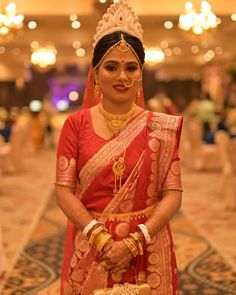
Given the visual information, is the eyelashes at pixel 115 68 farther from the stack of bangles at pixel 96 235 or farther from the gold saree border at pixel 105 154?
the stack of bangles at pixel 96 235

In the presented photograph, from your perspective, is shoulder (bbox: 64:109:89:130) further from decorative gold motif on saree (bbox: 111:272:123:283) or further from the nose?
decorative gold motif on saree (bbox: 111:272:123:283)

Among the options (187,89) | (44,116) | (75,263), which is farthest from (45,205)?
(187,89)

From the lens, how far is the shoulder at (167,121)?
1.99 m

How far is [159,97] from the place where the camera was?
1550 centimetres

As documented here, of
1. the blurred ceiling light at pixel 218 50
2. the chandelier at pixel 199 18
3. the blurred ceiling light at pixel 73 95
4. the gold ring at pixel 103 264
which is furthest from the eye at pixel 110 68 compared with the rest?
the blurred ceiling light at pixel 73 95

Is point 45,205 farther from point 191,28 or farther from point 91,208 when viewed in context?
point 91,208

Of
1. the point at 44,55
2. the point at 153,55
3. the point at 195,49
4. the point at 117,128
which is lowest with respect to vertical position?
the point at 117,128

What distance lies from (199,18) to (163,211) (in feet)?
16.9

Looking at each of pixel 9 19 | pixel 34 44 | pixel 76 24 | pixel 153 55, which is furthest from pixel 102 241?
pixel 34 44

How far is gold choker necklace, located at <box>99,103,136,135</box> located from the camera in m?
1.97

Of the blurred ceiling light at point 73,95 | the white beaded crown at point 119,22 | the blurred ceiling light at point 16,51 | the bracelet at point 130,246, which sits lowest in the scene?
the bracelet at point 130,246

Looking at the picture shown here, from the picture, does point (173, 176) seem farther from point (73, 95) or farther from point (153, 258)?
point (73, 95)

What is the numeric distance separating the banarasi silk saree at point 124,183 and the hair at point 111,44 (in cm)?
20

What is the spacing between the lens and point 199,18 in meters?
6.69
